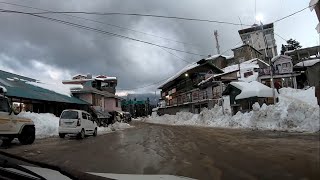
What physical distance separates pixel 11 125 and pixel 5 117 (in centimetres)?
68

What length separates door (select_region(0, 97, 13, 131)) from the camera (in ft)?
57.4

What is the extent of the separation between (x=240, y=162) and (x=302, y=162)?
128 centimetres

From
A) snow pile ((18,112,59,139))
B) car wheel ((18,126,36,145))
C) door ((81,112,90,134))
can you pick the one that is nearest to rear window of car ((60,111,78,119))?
door ((81,112,90,134))

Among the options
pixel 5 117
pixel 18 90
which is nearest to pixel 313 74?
pixel 5 117

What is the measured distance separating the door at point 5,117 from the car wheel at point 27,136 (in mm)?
1788

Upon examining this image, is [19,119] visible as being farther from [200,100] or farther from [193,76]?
[193,76]

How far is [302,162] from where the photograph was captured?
7.14ft

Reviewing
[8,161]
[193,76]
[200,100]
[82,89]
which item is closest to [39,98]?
[82,89]

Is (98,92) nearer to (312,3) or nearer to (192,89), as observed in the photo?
(192,89)

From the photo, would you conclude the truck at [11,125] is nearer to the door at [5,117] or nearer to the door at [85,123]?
the door at [5,117]

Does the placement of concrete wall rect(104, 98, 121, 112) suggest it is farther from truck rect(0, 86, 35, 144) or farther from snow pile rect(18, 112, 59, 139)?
truck rect(0, 86, 35, 144)

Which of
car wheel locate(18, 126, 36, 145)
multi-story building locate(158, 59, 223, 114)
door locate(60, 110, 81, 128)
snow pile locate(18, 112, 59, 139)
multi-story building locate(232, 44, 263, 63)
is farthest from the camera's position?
multi-story building locate(232, 44, 263, 63)

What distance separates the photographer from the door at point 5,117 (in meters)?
17.5

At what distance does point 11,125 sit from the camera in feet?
59.7
